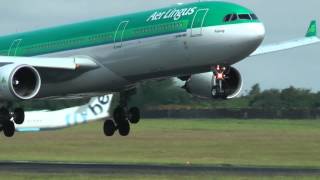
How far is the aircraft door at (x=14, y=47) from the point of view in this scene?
60312 millimetres

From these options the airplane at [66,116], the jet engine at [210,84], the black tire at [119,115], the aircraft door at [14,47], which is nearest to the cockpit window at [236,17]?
the jet engine at [210,84]

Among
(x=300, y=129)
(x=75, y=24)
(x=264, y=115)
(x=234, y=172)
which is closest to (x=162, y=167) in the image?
(x=234, y=172)

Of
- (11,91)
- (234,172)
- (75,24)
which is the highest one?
(75,24)

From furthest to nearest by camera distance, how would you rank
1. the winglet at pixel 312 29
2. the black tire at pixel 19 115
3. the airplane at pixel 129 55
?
the winglet at pixel 312 29 → the black tire at pixel 19 115 → the airplane at pixel 129 55

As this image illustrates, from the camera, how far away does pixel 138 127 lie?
122 metres

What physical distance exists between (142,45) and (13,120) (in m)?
9.38

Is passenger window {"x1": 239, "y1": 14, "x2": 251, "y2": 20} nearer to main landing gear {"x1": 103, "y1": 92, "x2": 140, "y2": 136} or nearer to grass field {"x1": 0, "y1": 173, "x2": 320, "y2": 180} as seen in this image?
grass field {"x1": 0, "y1": 173, "x2": 320, "y2": 180}

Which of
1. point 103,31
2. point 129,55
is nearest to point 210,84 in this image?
point 129,55

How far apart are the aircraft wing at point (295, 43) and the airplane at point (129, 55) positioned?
0.19m

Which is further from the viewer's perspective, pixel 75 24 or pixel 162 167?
pixel 162 167

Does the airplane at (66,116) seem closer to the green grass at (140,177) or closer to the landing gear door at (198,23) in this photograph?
the green grass at (140,177)

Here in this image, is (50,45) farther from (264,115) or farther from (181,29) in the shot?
(264,115)

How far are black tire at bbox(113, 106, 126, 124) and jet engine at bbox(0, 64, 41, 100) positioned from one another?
7.81m

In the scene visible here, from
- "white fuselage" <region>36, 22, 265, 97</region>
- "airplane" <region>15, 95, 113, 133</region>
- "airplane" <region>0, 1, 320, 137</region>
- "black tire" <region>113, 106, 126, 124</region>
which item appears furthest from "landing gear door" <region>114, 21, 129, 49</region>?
"airplane" <region>15, 95, 113, 133</region>
